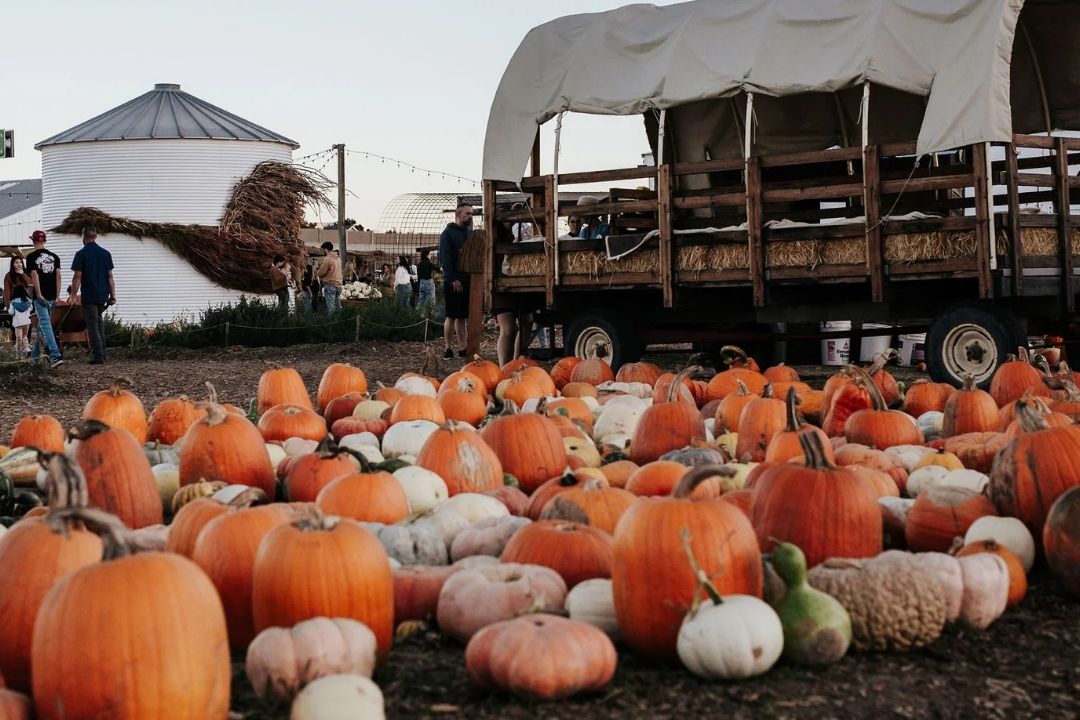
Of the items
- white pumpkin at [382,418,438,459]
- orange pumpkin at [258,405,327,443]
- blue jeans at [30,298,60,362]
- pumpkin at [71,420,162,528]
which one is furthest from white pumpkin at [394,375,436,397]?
blue jeans at [30,298,60,362]

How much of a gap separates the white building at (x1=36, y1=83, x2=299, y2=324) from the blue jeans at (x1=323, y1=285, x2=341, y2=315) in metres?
5.61

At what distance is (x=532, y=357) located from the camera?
12703mm

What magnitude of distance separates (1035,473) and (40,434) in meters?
5.03

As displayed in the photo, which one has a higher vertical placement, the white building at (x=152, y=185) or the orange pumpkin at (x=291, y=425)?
the white building at (x=152, y=185)

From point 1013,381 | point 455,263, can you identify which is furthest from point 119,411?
point 455,263

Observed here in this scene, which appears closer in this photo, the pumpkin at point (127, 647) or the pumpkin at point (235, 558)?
the pumpkin at point (127, 647)

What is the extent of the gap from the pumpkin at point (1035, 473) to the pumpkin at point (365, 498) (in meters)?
2.12

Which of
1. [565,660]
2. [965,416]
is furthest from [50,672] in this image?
[965,416]

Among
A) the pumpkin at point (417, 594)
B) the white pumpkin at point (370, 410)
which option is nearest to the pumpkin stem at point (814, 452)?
the pumpkin at point (417, 594)

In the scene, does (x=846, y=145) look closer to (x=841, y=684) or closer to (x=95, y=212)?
(x=841, y=684)

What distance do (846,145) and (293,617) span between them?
10243 millimetres

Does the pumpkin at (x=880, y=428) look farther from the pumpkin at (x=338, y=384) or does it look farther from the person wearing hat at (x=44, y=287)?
the person wearing hat at (x=44, y=287)

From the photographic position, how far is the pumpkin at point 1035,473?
4.31 metres

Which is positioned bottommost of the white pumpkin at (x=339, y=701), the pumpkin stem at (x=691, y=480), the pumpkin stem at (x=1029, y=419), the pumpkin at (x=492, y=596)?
the white pumpkin at (x=339, y=701)
